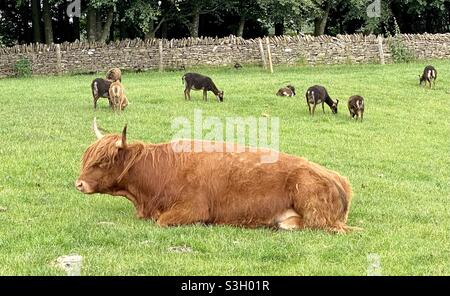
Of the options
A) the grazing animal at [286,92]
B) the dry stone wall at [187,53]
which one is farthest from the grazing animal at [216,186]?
the dry stone wall at [187,53]

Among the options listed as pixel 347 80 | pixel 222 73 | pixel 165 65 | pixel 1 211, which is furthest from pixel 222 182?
pixel 165 65

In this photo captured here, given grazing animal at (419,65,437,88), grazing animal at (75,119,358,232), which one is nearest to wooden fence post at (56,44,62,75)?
grazing animal at (419,65,437,88)

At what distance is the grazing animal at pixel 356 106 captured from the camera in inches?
738

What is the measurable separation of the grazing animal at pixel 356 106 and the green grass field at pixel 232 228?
1.45ft

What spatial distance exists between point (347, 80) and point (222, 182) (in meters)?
18.9

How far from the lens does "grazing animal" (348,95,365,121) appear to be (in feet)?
61.5

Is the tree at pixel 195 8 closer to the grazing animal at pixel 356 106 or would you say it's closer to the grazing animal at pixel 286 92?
the grazing animal at pixel 286 92

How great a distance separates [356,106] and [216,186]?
38.1ft

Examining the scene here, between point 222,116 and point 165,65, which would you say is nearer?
point 222,116

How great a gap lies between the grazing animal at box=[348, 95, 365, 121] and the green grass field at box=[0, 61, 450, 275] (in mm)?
442

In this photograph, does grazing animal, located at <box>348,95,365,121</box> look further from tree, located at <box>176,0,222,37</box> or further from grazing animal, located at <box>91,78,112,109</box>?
tree, located at <box>176,0,222,37</box>
